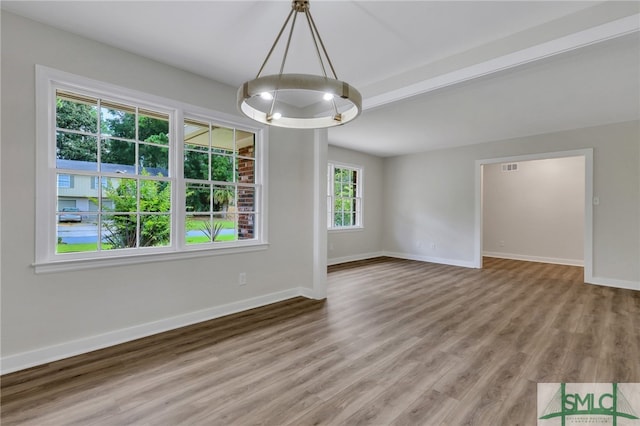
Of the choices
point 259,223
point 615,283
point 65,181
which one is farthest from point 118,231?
point 615,283

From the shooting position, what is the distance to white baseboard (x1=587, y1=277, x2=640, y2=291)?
4777 mm

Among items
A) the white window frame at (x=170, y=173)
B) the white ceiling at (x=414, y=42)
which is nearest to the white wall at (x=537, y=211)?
the white ceiling at (x=414, y=42)

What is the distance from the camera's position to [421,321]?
11.0 feet

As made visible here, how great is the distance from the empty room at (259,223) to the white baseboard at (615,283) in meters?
0.05

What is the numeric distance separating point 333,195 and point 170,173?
4.21 meters

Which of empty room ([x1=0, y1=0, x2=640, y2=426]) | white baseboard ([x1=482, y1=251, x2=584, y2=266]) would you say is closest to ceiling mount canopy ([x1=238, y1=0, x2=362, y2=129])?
empty room ([x1=0, y1=0, x2=640, y2=426])

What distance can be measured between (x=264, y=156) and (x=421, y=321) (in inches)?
105

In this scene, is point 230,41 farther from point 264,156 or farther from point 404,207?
point 404,207

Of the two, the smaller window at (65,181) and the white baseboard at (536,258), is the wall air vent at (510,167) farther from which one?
the smaller window at (65,181)

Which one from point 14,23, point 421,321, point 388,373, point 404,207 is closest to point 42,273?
point 14,23

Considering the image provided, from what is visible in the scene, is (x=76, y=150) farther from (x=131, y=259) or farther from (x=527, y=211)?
(x=527, y=211)

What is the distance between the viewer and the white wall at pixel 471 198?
485 cm

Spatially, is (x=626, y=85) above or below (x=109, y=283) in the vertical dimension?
above

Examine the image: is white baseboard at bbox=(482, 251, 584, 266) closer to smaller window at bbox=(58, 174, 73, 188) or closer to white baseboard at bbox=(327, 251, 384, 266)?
white baseboard at bbox=(327, 251, 384, 266)
